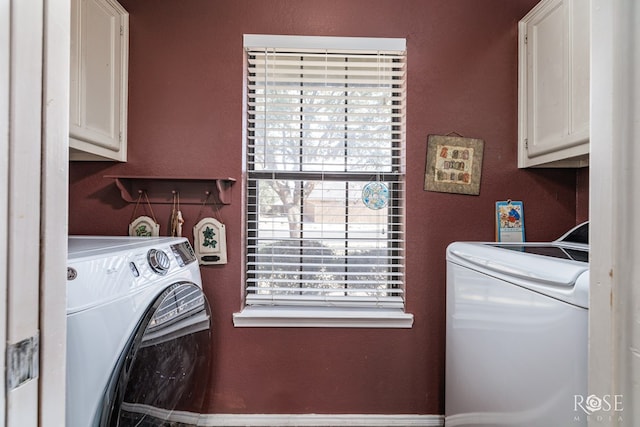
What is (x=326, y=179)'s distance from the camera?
1688 millimetres

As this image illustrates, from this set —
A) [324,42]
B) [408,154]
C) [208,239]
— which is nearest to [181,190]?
[208,239]

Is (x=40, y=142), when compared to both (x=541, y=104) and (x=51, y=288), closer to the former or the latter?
(x=51, y=288)

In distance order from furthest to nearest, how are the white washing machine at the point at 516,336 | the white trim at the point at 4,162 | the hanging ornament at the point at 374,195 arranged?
the hanging ornament at the point at 374,195
the white washing machine at the point at 516,336
the white trim at the point at 4,162

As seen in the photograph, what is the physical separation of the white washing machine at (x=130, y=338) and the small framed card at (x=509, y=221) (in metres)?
1.41

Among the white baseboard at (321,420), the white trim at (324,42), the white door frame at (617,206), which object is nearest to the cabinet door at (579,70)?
the white trim at (324,42)

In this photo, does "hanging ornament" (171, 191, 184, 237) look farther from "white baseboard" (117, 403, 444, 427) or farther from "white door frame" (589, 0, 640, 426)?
"white door frame" (589, 0, 640, 426)

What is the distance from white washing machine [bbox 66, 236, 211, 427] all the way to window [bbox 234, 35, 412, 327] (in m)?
0.53

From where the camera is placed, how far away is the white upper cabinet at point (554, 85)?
123 cm

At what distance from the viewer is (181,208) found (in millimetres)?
1577

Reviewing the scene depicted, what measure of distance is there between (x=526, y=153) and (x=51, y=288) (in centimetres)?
179

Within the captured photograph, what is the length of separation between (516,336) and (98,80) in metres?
1.78

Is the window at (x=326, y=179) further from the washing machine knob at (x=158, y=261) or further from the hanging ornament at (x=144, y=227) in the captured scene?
the washing machine knob at (x=158, y=261)

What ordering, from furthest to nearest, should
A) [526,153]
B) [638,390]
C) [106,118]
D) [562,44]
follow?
[526,153] → [106,118] → [562,44] → [638,390]

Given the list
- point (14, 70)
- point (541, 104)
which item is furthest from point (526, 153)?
point (14, 70)
